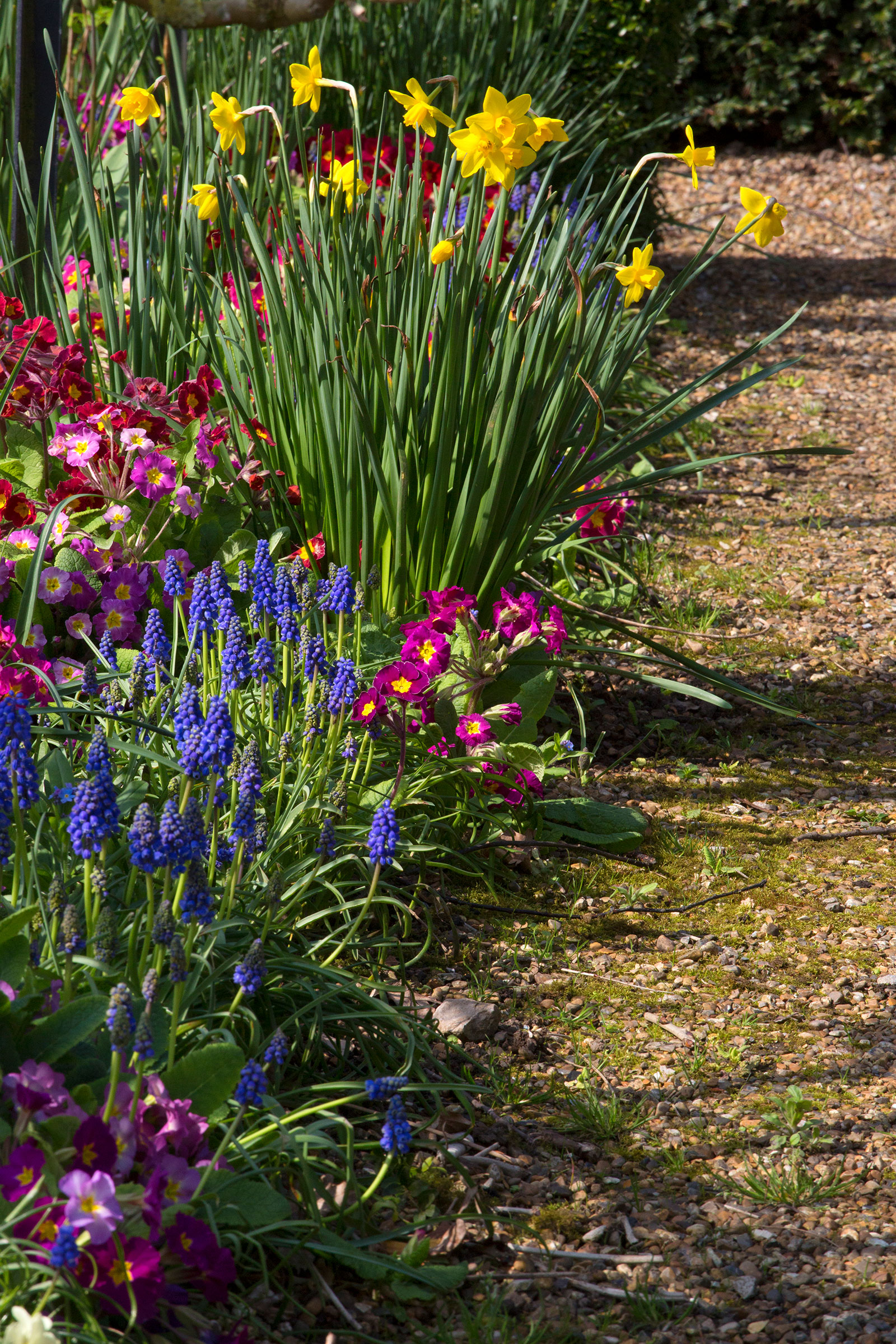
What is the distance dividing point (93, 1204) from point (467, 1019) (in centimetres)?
85

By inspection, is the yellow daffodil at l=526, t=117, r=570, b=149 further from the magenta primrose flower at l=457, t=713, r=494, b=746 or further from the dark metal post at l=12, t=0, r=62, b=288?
the dark metal post at l=12, t=0, r=62, b=288

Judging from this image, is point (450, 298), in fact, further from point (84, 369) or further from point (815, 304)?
point (815, 304)

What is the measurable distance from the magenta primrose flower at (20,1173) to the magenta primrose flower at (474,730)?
123cm

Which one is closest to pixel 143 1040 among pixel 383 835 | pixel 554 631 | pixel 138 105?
pixel 383 835

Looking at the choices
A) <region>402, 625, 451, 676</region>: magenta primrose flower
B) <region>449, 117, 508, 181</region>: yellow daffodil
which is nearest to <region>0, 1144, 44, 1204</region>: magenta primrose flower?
<region>402, 625, 451, 676</region>: magenta primrose flower

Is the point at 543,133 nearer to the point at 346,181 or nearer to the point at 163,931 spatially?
the point at 346,181

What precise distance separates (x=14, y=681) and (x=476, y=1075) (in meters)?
0.93

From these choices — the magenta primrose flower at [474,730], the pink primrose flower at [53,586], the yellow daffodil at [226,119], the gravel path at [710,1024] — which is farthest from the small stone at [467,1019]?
the yellow daffodil at [226,119]

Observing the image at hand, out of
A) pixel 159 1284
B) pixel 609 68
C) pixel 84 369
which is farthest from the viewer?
pixel 609 68

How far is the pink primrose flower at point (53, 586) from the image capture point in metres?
2.29

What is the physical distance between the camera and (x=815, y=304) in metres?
6.44

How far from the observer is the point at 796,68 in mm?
8406

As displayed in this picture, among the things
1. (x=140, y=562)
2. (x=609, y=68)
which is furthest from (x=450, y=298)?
(x=609, y=68)

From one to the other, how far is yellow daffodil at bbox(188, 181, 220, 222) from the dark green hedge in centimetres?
658
